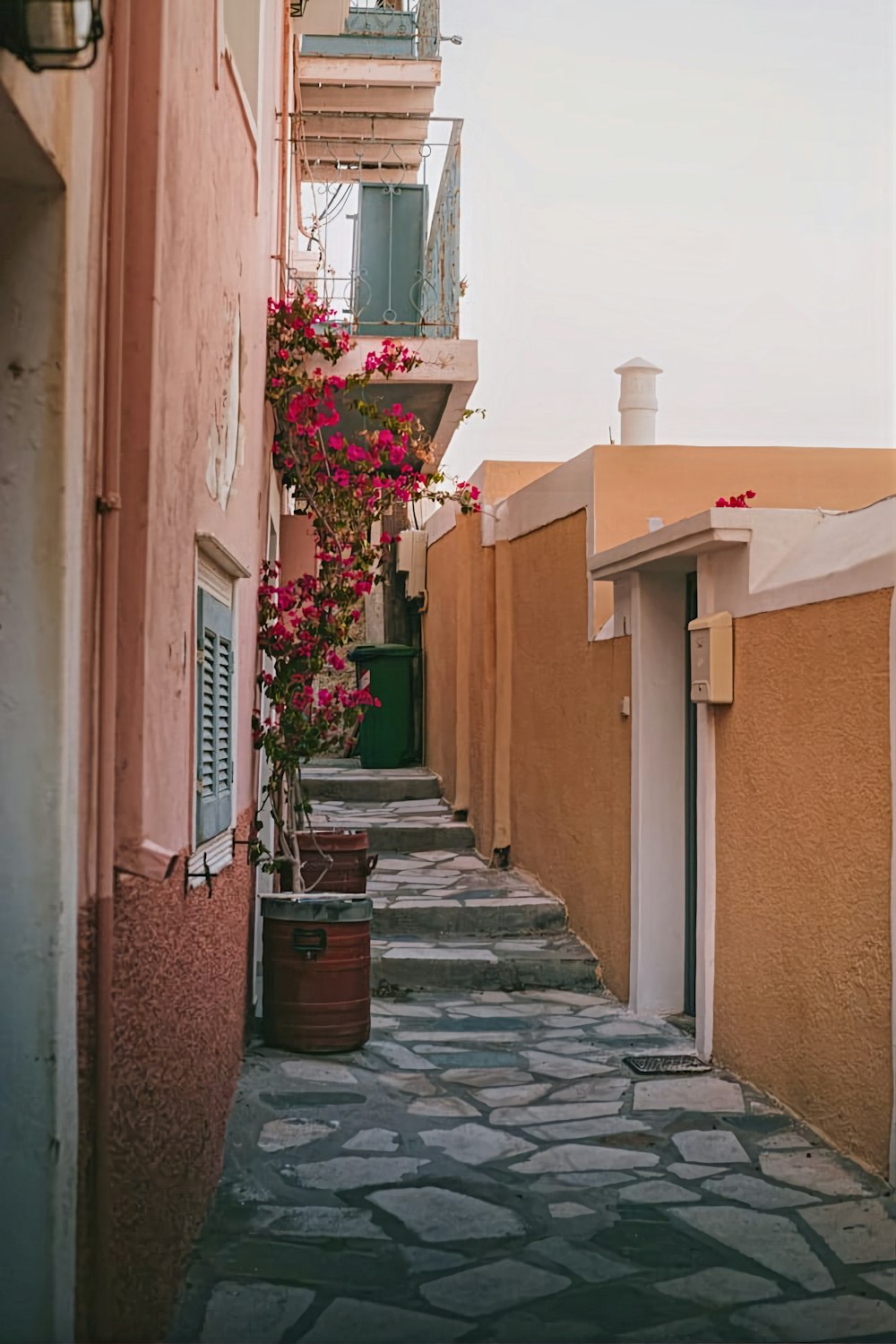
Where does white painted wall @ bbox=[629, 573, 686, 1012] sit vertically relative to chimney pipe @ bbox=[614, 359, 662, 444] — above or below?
below

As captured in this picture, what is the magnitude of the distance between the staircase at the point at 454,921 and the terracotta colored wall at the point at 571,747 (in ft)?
0.70

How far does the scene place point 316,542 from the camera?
335 inches

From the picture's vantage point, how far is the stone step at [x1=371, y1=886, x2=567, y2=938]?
388 inches

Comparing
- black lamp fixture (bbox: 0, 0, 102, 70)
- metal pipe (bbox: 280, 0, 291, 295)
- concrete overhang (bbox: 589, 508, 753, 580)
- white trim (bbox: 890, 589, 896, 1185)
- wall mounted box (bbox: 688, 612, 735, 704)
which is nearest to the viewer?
black lamp fixture (bbox: 0, 0, 102, 70)

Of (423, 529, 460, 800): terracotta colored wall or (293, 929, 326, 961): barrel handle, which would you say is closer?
(293, 929, 326, 961): barrel handle

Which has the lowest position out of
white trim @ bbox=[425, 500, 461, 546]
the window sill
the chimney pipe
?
the window sill

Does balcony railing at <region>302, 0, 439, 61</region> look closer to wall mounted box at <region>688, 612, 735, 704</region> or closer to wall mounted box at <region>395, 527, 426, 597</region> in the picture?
wall mounted box at <region>395, 527, 426, 597</region>

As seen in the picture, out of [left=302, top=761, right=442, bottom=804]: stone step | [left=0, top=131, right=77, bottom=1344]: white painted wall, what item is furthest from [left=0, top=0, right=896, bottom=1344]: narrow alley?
[left=302, top=761, right=442, bottom=804]: stone step

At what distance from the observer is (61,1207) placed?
294 centimetres

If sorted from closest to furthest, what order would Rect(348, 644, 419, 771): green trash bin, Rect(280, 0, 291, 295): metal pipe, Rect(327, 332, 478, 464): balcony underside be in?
Rect(280, 0, 291, 295): metal pipe < Rect(327, 332, 478, 464): balcony underside < Rect(348, 644, 419, 771): green trash bin

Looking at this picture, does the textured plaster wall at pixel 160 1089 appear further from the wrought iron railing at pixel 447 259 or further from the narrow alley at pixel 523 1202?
the wrought iron railing at pixel 447 259

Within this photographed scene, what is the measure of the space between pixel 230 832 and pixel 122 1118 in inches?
95.3

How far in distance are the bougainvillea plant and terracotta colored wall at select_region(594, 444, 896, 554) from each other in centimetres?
142

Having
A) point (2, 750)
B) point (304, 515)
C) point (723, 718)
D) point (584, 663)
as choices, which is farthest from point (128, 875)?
point (584, 663)
